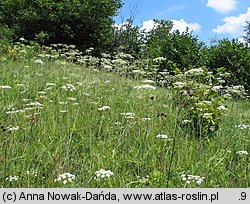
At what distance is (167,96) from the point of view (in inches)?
224

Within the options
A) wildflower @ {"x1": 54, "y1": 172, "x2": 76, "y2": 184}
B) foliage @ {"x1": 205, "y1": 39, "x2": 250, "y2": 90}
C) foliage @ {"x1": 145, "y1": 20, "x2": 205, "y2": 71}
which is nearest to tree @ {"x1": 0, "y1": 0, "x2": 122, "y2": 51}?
foliage @ {"x1": 145, "y1": 20, "x2": 205, "y2": 71}

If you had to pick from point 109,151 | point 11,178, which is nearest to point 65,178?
point 11,178

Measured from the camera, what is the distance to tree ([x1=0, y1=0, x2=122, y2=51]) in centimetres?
1549

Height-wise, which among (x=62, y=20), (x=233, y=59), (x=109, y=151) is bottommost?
(x=109, y=151)

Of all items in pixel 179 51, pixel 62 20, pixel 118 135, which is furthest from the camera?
pixel 62 20

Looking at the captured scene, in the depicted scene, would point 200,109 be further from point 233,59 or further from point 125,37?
point 125,37

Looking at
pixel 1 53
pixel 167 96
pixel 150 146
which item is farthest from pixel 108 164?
pixel 1 53

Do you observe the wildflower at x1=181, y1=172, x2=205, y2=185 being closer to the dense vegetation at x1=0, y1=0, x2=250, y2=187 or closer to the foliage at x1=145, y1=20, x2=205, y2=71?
the dense vegetation at x1=0, y1=0, x2=250, y2=187

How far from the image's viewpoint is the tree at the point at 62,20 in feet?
50.8

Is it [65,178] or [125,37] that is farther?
[125,37]

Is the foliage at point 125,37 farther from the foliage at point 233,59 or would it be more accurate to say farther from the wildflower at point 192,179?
the wildflower at point 192,179

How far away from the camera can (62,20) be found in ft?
51.4

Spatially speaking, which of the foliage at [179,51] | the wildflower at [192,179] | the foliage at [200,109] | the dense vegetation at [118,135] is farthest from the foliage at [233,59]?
the wildflower at [192,179]
